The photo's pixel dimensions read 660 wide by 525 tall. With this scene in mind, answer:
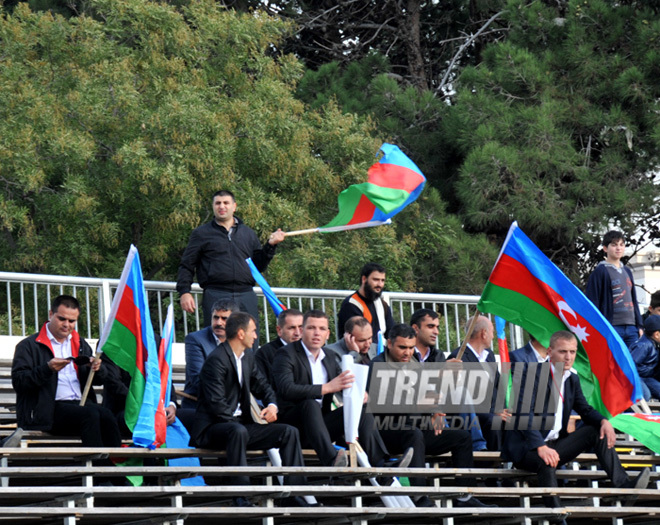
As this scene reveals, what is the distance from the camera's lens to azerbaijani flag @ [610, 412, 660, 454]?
11.1 m

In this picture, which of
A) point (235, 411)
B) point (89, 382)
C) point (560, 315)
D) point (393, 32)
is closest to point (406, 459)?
point (235, 411)

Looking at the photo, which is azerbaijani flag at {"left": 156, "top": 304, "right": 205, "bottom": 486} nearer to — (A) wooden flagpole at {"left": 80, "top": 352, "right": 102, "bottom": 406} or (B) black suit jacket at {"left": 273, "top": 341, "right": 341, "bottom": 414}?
(A) wooden flagpole at {"left": 80, "top": 352, "right": 102, "bottom": 406}

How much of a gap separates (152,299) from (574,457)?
7423 millimetres

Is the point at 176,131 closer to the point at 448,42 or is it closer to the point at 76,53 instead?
the point at 76,53

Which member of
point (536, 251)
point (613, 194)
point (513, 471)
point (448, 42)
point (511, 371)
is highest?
point (448, 42)

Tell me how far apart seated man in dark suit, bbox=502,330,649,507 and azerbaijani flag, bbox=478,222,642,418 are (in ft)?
0.44

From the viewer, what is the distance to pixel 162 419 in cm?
983

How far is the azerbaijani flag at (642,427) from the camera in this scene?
1111 centimetres

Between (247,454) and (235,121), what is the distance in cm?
946

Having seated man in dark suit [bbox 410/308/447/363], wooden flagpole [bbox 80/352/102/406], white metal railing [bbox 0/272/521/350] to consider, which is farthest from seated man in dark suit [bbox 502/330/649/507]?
wooden flagpole [bbox 80/352/102/406]

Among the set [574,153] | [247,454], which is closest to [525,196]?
[574,153]

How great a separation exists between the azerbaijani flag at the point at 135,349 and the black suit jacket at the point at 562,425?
8.91 ft

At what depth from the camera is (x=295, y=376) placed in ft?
33.7

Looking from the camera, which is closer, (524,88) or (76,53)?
(76,53)
